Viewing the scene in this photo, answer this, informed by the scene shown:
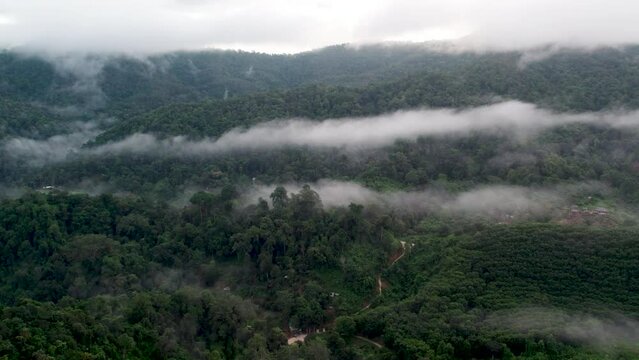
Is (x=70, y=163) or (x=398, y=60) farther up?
(x=398, y=60)

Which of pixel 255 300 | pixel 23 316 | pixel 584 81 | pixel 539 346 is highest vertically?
pixel 584 81

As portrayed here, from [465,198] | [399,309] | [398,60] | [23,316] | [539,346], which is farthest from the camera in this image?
[398,60]

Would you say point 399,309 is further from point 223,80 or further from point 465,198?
point 223,80

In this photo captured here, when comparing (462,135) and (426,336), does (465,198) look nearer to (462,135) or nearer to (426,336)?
(462,135)

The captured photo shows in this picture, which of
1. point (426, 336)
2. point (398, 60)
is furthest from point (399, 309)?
point (398, 60)

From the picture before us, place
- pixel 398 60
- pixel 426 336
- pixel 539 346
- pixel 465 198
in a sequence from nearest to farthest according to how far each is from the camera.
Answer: pixel 539 346 → pixel 426 336 → pixel 465 198 → pixel 398 60

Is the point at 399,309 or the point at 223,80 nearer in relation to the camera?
the point at 399,309

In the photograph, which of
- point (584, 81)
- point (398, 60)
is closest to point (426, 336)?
point (584, 81)
